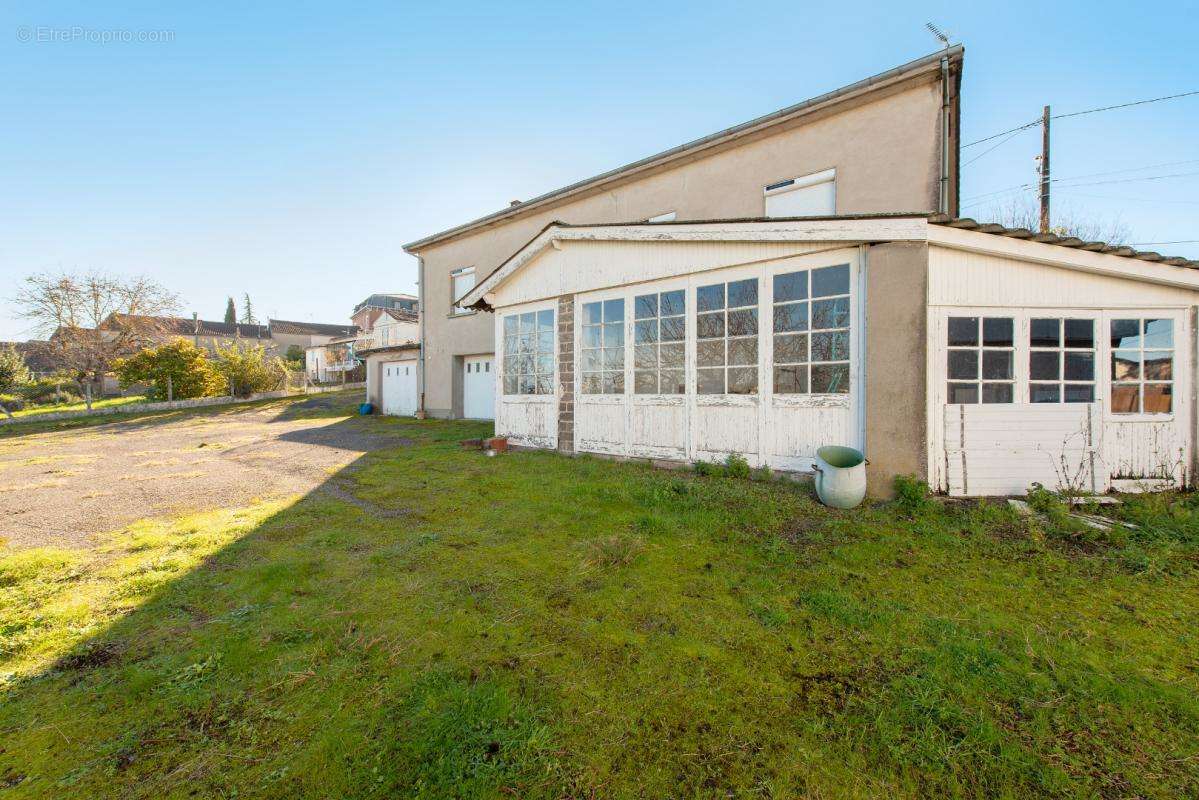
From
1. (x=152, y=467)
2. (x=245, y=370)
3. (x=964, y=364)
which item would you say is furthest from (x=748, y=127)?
(x=245, y=370)

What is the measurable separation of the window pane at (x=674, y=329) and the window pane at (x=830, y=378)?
1.91m

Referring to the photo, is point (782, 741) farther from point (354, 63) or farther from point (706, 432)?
point (354, 63)

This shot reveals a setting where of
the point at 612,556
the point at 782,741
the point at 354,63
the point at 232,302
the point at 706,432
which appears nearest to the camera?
the point at 782,741

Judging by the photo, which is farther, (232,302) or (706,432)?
(232,302)

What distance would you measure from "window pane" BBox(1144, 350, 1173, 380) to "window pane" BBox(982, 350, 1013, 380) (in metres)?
1.57

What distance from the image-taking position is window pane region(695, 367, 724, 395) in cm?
646

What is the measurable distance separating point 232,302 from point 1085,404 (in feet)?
240

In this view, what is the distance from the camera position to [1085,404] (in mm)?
5141

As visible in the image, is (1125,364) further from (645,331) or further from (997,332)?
(645,331)

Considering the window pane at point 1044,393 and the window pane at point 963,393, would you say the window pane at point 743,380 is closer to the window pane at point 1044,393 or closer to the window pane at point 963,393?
the window pane at point 963,393

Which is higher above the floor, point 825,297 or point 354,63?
point 354,63

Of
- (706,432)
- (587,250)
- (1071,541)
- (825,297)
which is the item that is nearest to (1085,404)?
(1071,541)

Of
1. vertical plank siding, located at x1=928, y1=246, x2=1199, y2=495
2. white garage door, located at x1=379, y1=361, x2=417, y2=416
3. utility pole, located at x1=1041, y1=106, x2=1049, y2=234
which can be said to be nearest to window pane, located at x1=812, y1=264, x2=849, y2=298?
vertical plank siding, located at x1=928, y1=246, x2=1199, y2=495

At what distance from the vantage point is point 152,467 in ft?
25.7
